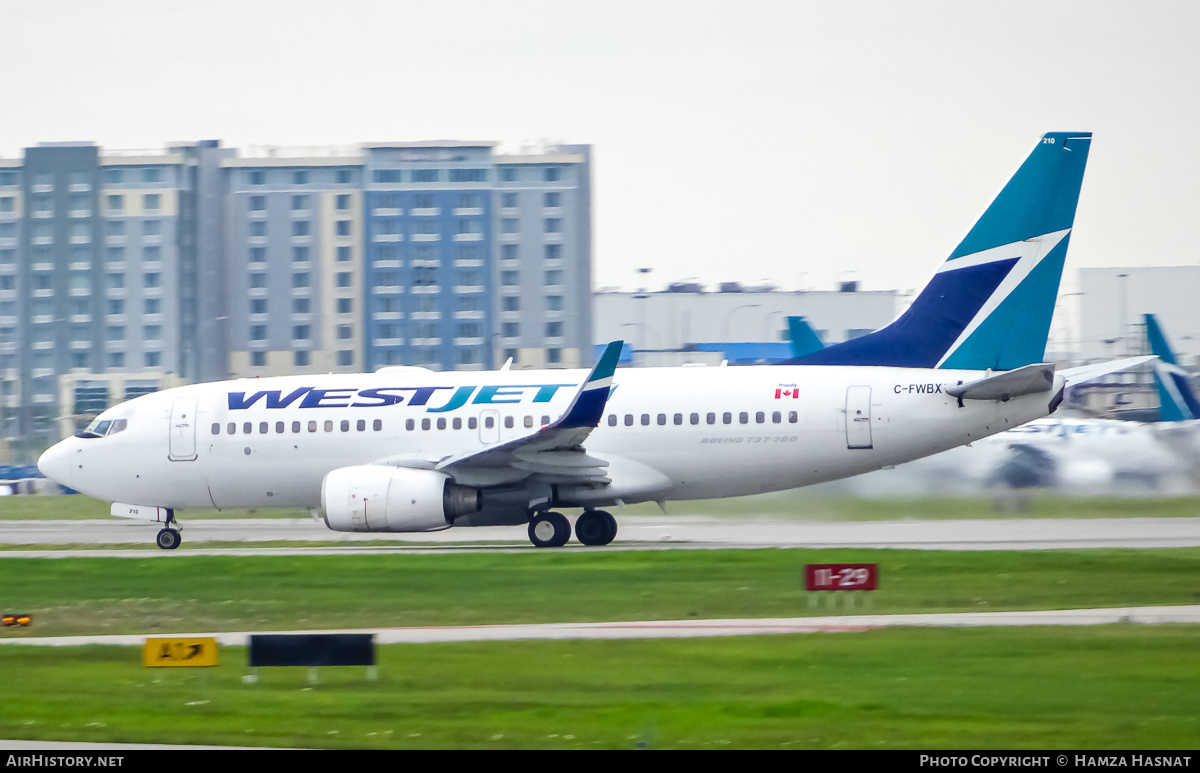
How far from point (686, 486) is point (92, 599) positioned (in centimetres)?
1120

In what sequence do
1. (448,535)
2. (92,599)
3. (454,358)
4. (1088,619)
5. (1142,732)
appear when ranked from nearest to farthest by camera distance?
(1142,732), (1088,619), (92,599), (448,535), (454,358)

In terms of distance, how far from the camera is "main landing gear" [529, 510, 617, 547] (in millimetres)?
27641

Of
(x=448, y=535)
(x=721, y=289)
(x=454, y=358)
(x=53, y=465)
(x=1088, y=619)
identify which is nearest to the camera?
(x=1088, y=619)

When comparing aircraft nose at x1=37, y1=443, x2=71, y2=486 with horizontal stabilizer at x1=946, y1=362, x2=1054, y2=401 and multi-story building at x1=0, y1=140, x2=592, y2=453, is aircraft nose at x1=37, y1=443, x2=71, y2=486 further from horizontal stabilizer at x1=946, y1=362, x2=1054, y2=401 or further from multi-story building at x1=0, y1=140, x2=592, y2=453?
multi-story building at x1=0, y1=140, x2=592, y2=453

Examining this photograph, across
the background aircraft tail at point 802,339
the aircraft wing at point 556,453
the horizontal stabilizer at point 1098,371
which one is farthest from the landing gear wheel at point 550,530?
the horizontal stabilizer at point 1098,371

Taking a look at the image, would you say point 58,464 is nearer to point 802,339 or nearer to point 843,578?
point 802,339

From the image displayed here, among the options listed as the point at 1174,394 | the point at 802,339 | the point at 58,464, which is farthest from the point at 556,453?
the point at 1174,394

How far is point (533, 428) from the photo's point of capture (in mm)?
28312

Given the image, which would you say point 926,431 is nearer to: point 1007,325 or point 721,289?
point 1007,325

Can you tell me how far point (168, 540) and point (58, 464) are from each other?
3.08m

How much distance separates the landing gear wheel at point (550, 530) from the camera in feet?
90.6

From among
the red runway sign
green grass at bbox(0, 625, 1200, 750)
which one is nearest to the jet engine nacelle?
the red runway sign

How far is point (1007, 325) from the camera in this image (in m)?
27.2
